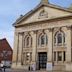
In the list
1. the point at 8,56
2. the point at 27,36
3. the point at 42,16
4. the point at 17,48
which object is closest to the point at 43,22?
the point at 42,16

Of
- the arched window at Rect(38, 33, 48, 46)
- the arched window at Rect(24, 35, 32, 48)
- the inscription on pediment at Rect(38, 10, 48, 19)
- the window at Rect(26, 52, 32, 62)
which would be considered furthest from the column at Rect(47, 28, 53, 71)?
the arched window at Rect(24, 35, 32, 48)

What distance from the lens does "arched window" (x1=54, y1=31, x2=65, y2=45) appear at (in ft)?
181

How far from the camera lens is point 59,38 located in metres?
56.2

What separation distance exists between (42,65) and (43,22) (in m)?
9.36

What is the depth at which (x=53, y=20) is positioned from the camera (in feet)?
186

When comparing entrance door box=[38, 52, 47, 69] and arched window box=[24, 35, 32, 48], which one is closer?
entrance door box=[38, 52, 47, 69]

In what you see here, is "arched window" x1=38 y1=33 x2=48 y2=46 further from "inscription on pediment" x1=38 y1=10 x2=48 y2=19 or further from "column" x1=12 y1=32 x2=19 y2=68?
"column" x1=12 y1=32 x2=19 y2=68

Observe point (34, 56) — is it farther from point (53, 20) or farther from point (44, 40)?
point (53, 20)

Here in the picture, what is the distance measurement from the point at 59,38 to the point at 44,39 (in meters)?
3.83

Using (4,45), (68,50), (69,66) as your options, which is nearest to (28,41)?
(68,50)

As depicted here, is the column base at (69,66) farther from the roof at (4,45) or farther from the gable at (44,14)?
the roof at (4,45)

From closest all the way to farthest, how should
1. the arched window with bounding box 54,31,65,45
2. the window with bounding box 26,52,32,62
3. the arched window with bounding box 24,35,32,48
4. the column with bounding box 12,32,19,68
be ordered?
the arched window with bounding box 54,31,65,45, the window with bounding box 26,52,32,62, the arched window with bounding box 24,35,32,48, the column with bounding box 12,32,19,68

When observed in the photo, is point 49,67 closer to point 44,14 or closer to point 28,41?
point 28,41

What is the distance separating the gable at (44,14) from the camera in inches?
2200
